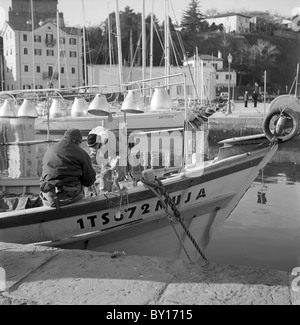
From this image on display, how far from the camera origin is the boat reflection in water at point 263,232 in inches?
318

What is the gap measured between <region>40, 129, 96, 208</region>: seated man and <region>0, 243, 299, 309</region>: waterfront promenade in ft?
4.62

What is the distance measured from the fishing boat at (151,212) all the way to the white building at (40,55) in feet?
201

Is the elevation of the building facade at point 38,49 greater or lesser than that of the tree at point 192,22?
lesser

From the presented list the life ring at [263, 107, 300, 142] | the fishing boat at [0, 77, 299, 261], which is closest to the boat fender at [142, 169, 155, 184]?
the fishing boat at [0, 77, 299, 261]

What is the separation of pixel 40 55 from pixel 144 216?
71.4m

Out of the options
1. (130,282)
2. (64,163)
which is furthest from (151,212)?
(130,282)

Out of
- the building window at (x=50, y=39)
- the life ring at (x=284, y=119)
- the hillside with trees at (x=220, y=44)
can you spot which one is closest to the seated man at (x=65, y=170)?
the life ring at (x=284, y=119)

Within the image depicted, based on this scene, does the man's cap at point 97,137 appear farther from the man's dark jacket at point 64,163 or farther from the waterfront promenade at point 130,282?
the waterfront promenade at point 130,282

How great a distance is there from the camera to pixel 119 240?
6379 mm

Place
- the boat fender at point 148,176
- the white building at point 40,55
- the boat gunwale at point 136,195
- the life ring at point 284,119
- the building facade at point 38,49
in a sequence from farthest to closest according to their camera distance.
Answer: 1. the white building at point 40,55
2. the building facade at point 38,49
3. the life ring at point 284,119
4. the boat gunwale at point 136,195
5. the boat fender at point 148,176

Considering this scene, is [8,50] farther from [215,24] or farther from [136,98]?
[136,98]

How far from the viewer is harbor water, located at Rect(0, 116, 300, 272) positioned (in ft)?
26.7
